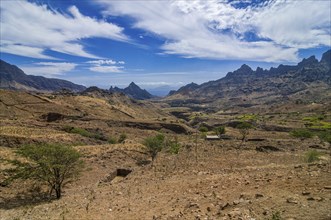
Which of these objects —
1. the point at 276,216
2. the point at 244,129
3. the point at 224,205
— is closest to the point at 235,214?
the point at 276,216

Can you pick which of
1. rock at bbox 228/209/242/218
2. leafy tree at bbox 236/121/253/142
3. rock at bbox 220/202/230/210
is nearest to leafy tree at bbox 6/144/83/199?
rock at bbox 220/202/230/210

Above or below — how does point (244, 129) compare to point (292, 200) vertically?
below

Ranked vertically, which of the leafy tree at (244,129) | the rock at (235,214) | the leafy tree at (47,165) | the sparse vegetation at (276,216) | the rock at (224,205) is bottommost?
the leafy tree at (244,129)

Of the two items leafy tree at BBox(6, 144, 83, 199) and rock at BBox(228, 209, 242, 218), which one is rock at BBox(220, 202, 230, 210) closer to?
rock at BBox(228, 209, 242, 218)

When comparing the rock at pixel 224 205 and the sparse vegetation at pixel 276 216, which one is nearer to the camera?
the sparse vegetation at pixel 276 216

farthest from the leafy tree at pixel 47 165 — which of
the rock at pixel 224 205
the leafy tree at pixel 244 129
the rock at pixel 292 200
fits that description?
the leafy tree at pixel 244 129

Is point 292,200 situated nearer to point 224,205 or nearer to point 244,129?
point 224,205

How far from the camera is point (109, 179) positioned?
3197 cm

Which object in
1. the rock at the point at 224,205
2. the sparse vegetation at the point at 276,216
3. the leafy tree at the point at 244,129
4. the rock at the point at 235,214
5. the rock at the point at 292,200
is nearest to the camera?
the sparse vegetation at the point at 276,216

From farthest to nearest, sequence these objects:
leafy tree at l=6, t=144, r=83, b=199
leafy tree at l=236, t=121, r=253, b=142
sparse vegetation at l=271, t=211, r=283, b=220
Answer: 1. leafy tree at l=236, t=121, r=253, b=142
2. leafy tree at l=6, t=144, r=83, b=199
3. sparse vegetation at l=271, t=211, r=283, b=220

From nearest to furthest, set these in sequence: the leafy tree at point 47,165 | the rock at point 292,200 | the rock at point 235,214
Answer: the rock at point 235,214
the rock at point 292,200
the leafy tree at point 47,165

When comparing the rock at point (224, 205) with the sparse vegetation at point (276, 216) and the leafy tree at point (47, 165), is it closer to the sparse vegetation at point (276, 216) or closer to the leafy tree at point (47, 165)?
the sparse vegetation at point (276, 216)

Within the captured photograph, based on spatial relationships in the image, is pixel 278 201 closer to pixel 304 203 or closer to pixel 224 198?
pixel 304 203

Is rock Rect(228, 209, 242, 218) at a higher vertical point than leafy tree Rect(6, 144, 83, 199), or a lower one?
higher
